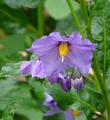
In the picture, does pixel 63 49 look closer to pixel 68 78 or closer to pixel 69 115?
pixel 68 78

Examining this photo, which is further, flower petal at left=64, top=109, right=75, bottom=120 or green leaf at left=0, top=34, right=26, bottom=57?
green leaf at left=0, top=34, right=26, bottom=57

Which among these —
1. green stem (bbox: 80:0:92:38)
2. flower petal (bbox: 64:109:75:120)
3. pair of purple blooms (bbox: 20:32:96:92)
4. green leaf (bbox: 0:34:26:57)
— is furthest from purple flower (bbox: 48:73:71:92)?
green leaf (bbox: 0:34:26:57)

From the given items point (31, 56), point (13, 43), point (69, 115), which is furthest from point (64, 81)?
point (13, 43)

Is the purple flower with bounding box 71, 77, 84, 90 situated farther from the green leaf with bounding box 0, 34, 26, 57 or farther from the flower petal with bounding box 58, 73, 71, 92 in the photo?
the green leaf with bounding box 0, 34, 26, 57

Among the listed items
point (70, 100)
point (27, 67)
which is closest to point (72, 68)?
point (27, 67)

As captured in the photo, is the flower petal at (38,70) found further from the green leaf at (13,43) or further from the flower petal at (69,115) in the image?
the green leaf at (13,43)

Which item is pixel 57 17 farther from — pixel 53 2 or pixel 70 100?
pixel 70 100

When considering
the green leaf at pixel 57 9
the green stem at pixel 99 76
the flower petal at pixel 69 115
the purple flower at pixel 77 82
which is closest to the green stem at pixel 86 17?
the green stem at pixel 99 76
